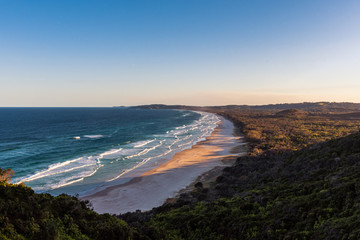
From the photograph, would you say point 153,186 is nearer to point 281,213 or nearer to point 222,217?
point 222,217

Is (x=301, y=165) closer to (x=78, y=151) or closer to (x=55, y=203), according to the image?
(x=55, y=203)

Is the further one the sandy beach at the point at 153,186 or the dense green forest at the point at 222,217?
the sandy beach at the point at 153,186

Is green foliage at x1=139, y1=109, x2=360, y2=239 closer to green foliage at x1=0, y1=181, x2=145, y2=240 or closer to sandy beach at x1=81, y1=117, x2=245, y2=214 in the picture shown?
green foliage at x1=0, y1=181, x2=145, y2=240

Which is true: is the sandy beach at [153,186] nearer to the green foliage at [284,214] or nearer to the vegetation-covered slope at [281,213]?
the vegetation-covered slope at [281,213]

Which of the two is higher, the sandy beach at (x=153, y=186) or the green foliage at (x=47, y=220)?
the green foliage at (x=47, y=220)

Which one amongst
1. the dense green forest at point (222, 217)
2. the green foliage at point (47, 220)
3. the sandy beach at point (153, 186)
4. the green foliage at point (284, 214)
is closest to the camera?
the green foliage at point (47, 220)

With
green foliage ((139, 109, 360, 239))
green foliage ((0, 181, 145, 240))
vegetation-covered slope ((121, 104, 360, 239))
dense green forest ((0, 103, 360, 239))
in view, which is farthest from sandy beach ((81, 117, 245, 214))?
green foliage ((0, 181, 145, 240))

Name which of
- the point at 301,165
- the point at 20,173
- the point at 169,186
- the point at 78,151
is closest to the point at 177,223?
the point at 169,186

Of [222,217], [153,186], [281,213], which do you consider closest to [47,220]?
[222,217]

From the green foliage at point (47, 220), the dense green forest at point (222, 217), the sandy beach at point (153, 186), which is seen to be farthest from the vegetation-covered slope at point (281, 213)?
the sandy beach at point (153, 186)

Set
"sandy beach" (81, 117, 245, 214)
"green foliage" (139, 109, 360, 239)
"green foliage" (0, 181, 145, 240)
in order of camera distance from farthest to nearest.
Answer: "sandy beach" (81, 117, 245, 214)
"green foliage" (139, 109, 360, 239)
"green foliage" (0, 181, 145, 240)

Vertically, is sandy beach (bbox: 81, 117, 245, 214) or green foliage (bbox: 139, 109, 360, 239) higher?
green foliage (bbox: 139, 109, 360, 239)
